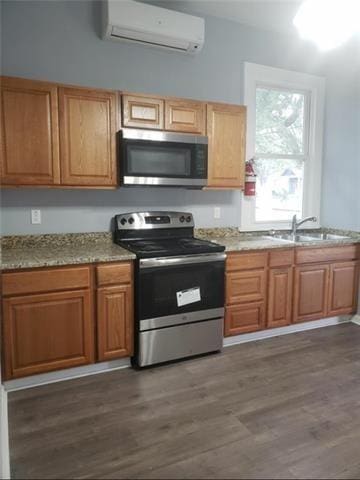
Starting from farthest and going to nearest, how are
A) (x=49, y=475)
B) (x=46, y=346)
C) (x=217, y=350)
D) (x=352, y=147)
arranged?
(x=352, y=147)
(x=217, y=350)
(x=46, y=346)
(x=49, y=475)

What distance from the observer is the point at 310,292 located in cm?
348

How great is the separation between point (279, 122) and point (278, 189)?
0.69 meters

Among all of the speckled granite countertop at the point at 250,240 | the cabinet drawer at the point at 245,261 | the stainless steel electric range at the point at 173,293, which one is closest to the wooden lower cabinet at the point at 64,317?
the stainless steel electric range at the point at 173,293

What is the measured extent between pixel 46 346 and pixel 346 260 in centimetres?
280

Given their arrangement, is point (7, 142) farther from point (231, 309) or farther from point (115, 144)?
point (231, 309)

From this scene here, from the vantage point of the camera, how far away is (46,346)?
2438 millimetres

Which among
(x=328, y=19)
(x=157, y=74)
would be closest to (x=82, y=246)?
(x=157, y=74)

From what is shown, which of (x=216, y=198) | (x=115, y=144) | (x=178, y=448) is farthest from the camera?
(x=216, y=198)

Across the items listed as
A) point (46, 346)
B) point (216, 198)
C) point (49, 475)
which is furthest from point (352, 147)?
point (49, 475)

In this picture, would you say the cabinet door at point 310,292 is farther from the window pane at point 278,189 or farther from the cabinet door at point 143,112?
the cabinet door at point 143,112

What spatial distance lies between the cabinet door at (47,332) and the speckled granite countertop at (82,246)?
0.22 m

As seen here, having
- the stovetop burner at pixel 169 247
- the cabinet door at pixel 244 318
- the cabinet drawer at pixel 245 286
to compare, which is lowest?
the cabinet door at pixel 244 318

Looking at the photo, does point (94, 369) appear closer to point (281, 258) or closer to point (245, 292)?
point (245, 292)

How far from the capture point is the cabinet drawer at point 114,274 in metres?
2.52
